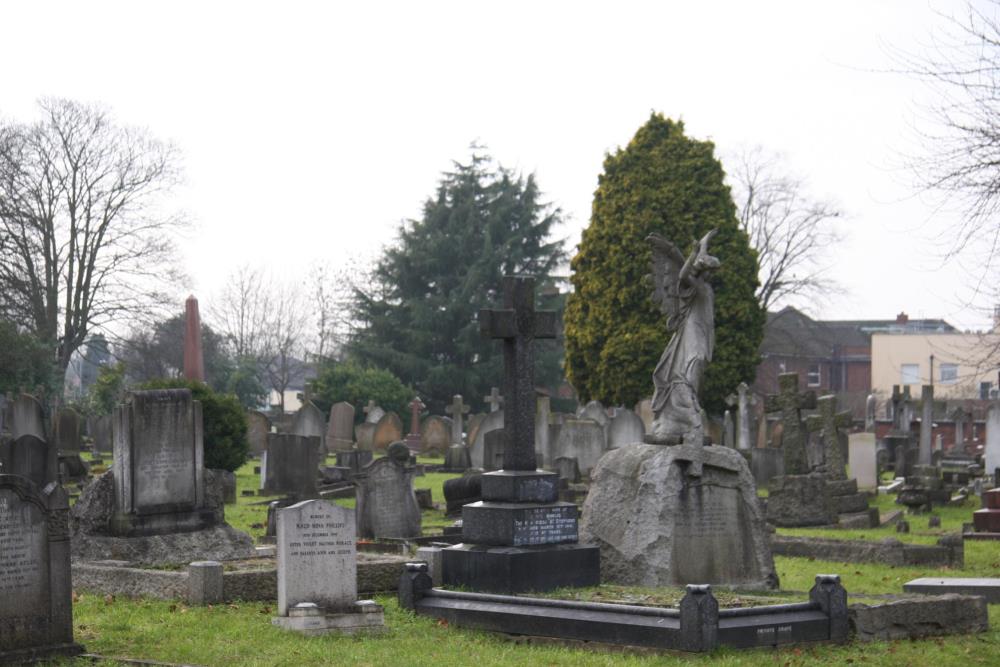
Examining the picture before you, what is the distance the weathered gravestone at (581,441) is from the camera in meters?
31.5

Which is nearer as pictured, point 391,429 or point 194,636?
point 194,636

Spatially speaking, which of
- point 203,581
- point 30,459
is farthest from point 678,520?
point 30,459

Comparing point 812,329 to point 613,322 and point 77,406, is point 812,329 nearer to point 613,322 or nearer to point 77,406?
point 613,322

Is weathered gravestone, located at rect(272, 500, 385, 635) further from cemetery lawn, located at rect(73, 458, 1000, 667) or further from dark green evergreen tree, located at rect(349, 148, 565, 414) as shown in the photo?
dark green evergreen tree, located at rect(349, 148, 565, 414)

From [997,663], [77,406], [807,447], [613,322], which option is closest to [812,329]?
[613,322]

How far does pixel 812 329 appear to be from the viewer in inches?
3233

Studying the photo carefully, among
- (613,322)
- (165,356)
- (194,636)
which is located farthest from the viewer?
(165,356)

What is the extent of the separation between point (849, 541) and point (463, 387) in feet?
119

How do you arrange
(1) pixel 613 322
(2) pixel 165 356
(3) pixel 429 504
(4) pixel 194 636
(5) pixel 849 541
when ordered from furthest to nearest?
1. (2) pixel 165 356
2. (1) pixel 613 322
3. (3) pixel 429 504
4. (5) pixel 849 541
5. (4) pixel 194 636

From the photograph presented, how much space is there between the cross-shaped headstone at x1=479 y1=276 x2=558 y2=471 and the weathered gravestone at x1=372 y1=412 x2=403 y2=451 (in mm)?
28773

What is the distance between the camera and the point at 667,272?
15.4 m

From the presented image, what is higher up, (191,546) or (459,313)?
(459,313)

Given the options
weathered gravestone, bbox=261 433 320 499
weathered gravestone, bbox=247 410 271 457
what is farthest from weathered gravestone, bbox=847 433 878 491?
weathered gravestone, bbox=247 410 271 457

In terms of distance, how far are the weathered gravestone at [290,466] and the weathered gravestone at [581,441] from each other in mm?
7327
